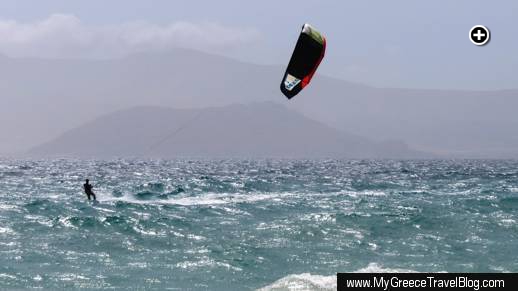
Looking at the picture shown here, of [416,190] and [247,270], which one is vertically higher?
[416,190]

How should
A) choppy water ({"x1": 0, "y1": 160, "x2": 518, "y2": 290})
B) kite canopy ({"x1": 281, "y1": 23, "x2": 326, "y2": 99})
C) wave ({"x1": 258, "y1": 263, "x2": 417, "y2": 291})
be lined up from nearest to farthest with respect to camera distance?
wave ({"x1": 258, "y1": 263, "x2": 417, "y2": 291}) < choppy water ({"x1": 0, "y1": 160, "x2": 518, "y2": 290}) < kite canopy ({"x1": 281, "y1": 23, "x2": 326, "y2": 99})

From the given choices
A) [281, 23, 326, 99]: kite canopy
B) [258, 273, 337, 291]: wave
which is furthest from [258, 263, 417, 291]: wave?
[281, 23, 326, 99]: kite canopy

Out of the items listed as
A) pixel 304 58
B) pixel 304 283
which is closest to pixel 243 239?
pixel 304 283

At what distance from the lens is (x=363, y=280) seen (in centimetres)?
1405

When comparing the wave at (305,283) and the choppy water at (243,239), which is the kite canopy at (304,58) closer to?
the wave at (305,283)

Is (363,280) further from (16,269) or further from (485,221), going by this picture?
(485,221)

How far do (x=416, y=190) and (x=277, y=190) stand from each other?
9281mm

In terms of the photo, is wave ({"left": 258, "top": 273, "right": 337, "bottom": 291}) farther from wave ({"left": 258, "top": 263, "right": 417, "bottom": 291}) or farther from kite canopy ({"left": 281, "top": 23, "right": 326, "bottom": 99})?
kite canopy ({"left": 281, "top": 23, "right": 326, "bottom": 99})

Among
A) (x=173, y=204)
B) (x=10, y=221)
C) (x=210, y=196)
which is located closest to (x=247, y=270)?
(x=10, y=221)

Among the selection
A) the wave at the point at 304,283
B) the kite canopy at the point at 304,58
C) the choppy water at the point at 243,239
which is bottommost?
the wave at the point at 304,283

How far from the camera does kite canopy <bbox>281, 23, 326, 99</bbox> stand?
19578mm

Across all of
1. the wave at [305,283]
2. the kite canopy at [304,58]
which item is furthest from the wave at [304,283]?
the kite canopy at [304,58]

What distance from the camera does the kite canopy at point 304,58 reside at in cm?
1958

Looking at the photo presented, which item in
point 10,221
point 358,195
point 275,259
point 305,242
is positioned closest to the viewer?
point 275,259
